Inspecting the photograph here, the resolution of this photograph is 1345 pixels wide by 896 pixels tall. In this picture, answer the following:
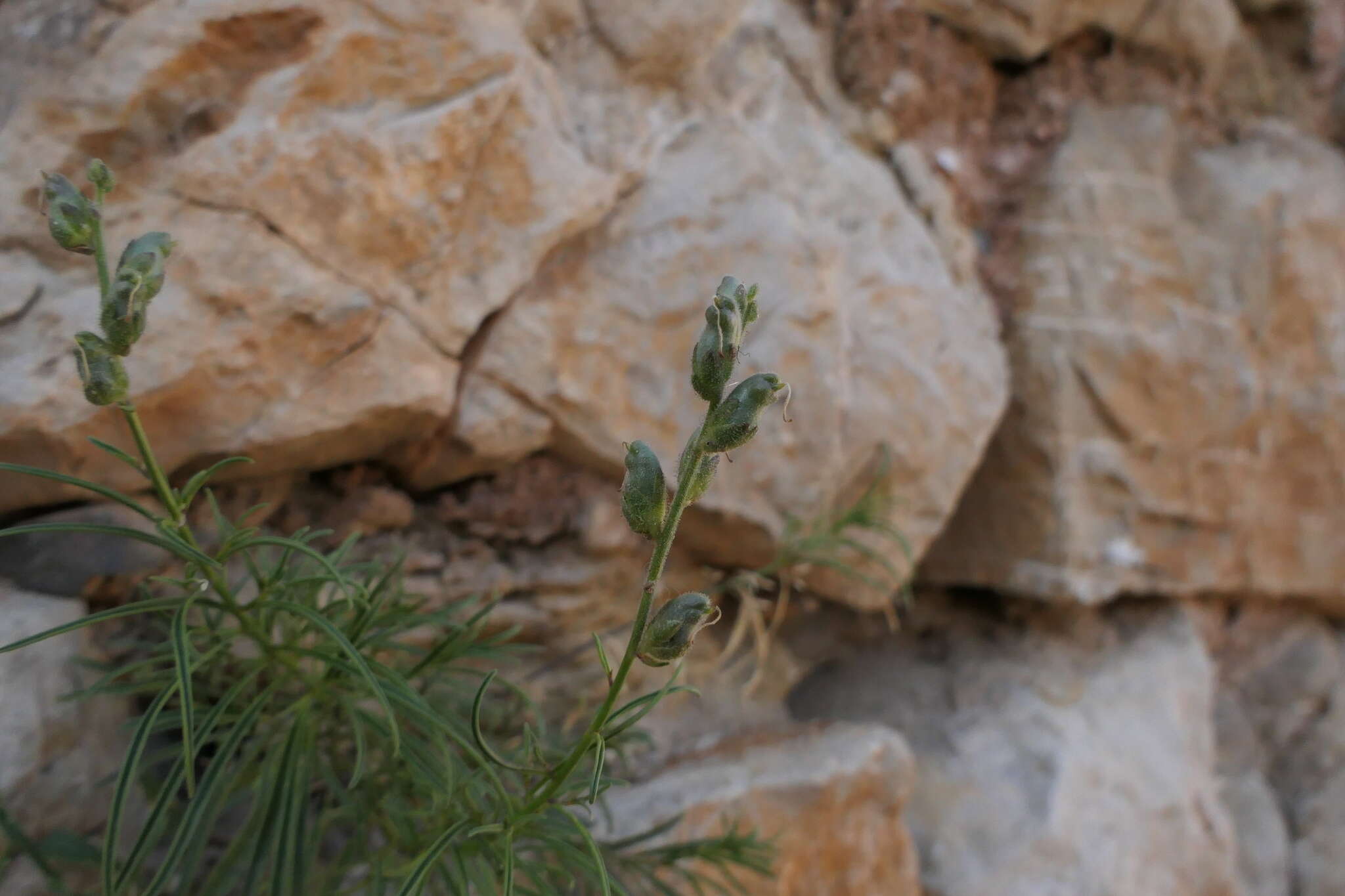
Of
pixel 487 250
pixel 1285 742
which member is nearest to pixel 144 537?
pixel 487 250

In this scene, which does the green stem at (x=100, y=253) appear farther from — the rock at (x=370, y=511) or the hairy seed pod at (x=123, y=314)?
the rock at (x=370, y=511)

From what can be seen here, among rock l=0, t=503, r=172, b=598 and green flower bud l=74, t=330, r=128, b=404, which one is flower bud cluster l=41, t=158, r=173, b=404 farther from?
rock l=0, t=503, r=172, b=598

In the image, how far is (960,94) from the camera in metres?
2.05

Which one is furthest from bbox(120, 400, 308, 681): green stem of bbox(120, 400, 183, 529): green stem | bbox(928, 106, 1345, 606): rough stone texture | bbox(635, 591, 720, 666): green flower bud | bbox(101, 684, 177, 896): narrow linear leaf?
bbox(928, 106, 1345, 606): rough stone texture

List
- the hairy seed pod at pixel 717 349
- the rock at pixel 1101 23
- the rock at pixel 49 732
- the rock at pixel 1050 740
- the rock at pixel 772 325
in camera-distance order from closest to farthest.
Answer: the hairy seed pod at pixel 717 349 → the rock at pixel 49 732 → the rock at pixel 772 325 → the rock at pixel 1050 740 → the rock at pixel 1101 23

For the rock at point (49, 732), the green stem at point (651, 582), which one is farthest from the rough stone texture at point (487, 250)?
the green stem at point (651, 582)

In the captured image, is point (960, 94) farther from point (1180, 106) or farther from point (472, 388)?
point (472, 388)

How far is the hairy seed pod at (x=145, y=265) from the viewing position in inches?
29.2

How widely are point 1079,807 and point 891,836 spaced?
46cm

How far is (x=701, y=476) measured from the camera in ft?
2.22

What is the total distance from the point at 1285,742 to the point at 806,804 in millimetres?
1468

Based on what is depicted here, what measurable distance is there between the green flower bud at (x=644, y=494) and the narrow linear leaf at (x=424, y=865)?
0.35 meters

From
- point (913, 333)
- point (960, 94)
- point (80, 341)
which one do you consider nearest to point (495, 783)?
point (80, 341)

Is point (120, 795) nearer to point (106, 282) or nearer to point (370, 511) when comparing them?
point (106, 282)
